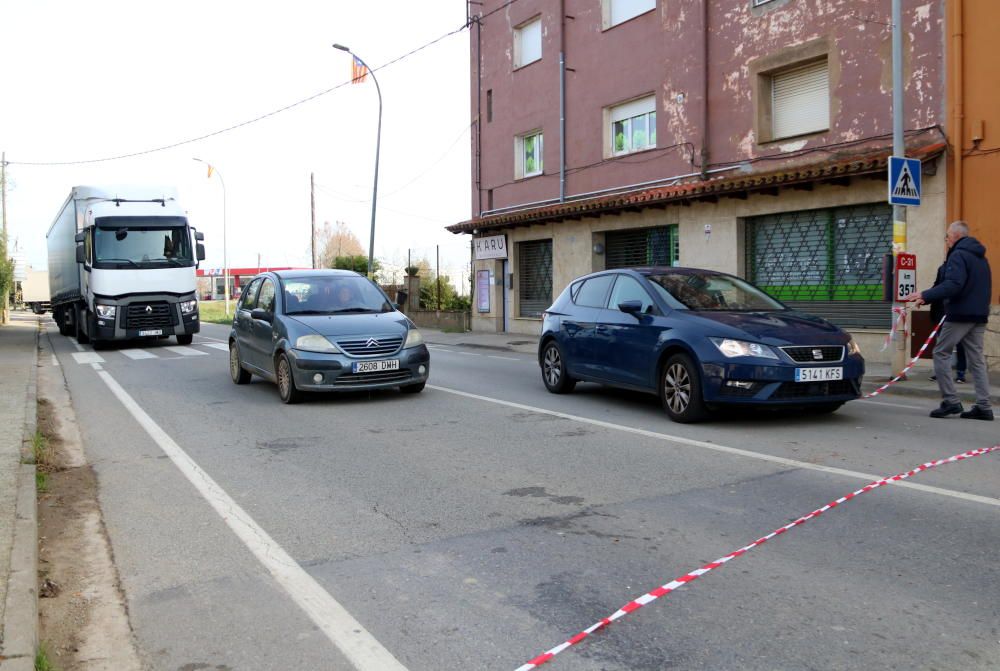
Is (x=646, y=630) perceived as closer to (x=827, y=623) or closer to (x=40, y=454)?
(x=827, y=623)

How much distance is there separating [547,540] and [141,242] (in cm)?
1784

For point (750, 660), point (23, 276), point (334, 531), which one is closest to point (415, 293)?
point (334, 531)

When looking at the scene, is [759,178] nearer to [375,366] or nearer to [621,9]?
[621,9]

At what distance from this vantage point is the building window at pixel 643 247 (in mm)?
19922

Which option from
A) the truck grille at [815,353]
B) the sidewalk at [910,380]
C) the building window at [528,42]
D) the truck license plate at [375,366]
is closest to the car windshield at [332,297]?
the truck license plate at [375,366]

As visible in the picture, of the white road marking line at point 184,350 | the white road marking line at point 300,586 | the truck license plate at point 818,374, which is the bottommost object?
the white road marking line at point 300,586

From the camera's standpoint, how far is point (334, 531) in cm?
508

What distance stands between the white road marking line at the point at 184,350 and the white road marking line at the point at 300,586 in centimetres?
1239

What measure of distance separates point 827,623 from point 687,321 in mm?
5099

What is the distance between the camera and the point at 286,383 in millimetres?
10164

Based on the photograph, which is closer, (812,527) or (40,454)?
(812,527)

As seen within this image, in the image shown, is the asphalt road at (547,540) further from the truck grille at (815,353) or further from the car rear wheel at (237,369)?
the car rear wheel at (237,369)

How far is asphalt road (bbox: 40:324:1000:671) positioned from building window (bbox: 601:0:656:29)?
47.4 feet

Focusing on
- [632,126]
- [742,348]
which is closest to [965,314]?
[742,348]
